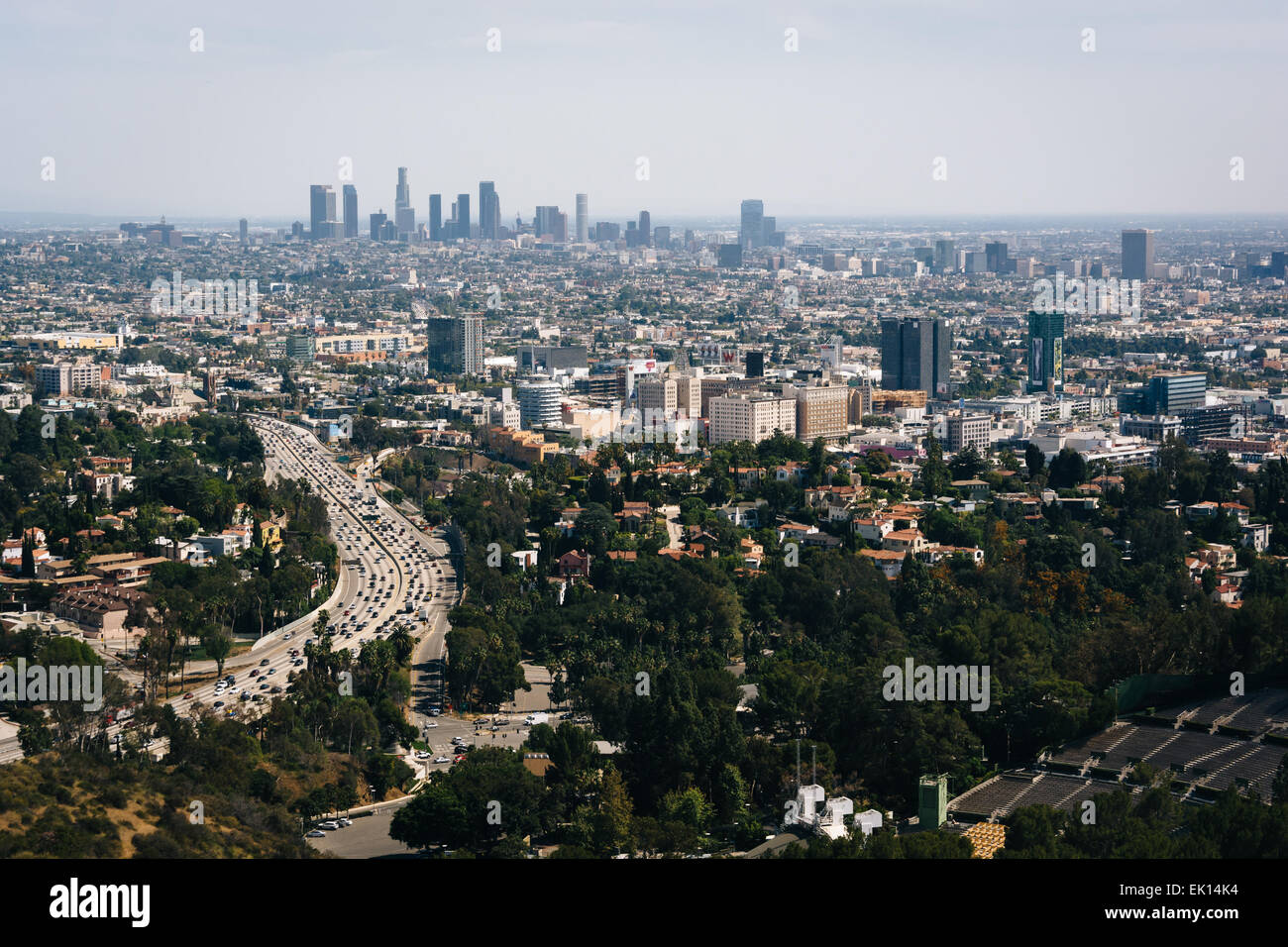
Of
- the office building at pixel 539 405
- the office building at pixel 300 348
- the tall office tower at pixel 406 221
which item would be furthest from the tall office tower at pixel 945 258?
the office building at pixel 539 405

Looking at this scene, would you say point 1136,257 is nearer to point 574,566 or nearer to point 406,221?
point 406,221

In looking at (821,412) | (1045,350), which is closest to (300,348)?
(1045,350)

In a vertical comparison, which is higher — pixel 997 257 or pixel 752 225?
pixel 752 225

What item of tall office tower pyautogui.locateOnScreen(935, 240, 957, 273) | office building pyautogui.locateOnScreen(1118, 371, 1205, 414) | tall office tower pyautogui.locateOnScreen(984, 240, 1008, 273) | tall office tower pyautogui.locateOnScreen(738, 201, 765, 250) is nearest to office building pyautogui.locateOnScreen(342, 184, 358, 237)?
tall office tower pyautogui.locateOnScreen(738, 201, 765, 250)

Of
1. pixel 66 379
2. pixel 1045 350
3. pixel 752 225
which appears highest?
pixel 752 225

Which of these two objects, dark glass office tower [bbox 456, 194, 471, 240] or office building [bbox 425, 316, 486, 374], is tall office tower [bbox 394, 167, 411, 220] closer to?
dark glass office tower [bbox 456, 194, 471, 240]

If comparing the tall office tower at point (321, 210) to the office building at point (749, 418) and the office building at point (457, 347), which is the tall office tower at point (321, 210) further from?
the office building at point (749, 418)
